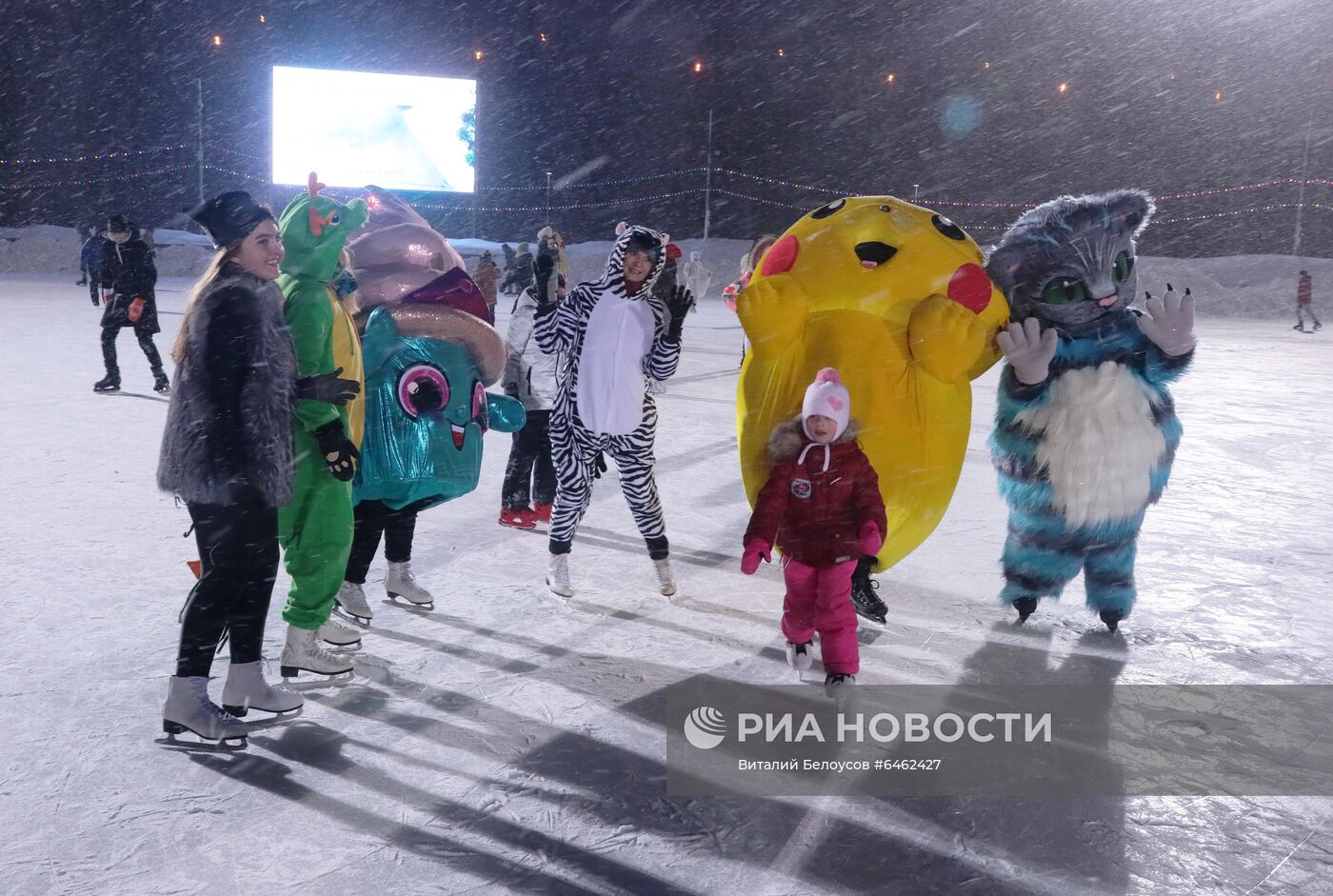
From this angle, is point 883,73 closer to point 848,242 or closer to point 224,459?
point 848,242

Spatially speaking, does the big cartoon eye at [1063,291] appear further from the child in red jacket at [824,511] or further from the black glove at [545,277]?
the black glove at [545,277]

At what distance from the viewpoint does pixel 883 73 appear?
25.0 meters

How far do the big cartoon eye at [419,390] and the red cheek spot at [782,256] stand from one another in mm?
Result: 1281

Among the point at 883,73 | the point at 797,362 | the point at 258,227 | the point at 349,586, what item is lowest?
the point at 349,586

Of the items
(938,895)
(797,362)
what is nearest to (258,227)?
(797,362)

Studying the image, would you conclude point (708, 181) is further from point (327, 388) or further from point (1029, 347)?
point (327, 388)

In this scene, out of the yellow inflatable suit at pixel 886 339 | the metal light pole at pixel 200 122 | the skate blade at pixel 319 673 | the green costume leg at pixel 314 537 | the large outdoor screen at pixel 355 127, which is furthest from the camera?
the metal light pole at pixel 200 122

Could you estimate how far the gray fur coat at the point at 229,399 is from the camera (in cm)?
279

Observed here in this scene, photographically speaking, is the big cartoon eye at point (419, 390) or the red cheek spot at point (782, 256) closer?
the big cartoon eye at point (419, 390)

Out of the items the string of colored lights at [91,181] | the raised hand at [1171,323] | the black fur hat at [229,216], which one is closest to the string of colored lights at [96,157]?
the string of colored lights at [91,181]

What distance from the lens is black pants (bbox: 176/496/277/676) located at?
287 cm

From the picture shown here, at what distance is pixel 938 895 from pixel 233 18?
89.2 ft

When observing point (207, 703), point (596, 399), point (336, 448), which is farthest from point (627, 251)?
point (207, 703)

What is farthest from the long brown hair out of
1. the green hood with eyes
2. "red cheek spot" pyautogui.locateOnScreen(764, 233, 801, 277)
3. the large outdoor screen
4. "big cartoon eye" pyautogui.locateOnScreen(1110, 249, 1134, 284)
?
the large outdoor screen
